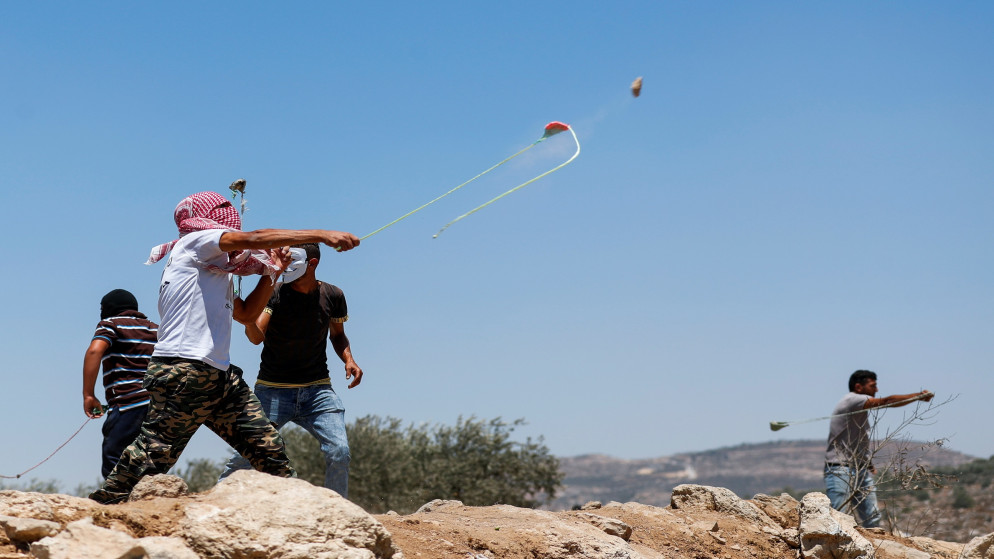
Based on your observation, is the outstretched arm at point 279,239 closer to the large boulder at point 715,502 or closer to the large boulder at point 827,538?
the large boulder at point 827,538

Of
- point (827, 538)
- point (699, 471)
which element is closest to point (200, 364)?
point (827, 538)

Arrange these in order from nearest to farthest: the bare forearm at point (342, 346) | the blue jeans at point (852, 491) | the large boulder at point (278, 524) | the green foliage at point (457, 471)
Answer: the large boulder at point (278, 524) → the bare forearm at point (342, 346) → the blue jeans at point (852, 491) → the green foliage at point (457, 471)

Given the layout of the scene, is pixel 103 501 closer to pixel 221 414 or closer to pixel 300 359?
pixel 221 414

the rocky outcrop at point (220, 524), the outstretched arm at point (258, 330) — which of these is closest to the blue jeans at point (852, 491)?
the outstretched arm at point (258, 330)

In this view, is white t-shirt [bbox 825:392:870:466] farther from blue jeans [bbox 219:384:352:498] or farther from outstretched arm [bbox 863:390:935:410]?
blue jeans [bbox 219:384:352:498]

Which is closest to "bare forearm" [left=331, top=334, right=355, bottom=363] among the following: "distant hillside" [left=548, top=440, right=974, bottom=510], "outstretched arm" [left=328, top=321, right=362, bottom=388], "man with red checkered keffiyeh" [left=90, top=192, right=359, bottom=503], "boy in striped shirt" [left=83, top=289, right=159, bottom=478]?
"outstretched arm" [left=328, top=321, right=362, bottom=388]

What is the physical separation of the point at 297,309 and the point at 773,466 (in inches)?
4320

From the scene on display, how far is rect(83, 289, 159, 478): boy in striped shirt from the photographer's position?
21.4 ft

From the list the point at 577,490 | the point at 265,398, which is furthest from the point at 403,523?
the point at 577,490

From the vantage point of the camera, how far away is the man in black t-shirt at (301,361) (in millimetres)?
6832

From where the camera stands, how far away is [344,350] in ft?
24.7

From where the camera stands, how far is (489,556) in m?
5.94

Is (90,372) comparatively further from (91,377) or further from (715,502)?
(715,502)

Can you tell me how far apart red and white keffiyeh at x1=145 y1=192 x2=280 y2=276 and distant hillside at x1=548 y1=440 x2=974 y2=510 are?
8202cm
